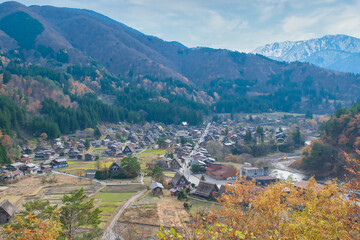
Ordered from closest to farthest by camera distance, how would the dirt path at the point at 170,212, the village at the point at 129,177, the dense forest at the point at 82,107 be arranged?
the dirt path at the point at 170,212 → the village at the point at 129,177 → the dense forest at the point at 82,107

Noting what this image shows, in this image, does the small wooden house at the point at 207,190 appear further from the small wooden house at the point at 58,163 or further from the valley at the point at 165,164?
the small wooden house at the point at 58,163

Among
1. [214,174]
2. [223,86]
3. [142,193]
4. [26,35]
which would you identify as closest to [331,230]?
[142,193]

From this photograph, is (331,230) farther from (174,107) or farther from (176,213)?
(174,107)

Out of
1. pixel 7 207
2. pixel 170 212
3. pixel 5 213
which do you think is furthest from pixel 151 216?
pixel 7 207

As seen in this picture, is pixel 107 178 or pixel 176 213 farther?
pixel 107 178

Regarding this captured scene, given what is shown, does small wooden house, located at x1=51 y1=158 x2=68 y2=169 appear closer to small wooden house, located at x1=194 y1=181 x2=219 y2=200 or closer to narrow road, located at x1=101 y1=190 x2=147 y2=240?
narrow road, located at x1=101 y1=190 x2=147 y2=240

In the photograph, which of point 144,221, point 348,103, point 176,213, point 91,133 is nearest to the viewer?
point 144,221

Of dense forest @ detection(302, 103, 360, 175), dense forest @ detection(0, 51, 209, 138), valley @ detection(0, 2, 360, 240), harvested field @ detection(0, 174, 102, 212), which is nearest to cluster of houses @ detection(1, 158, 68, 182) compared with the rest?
valley @ detection(0, 2, 360, 240)

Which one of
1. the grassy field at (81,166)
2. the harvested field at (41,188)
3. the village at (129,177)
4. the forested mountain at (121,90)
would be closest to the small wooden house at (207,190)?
the village at (129,177)
